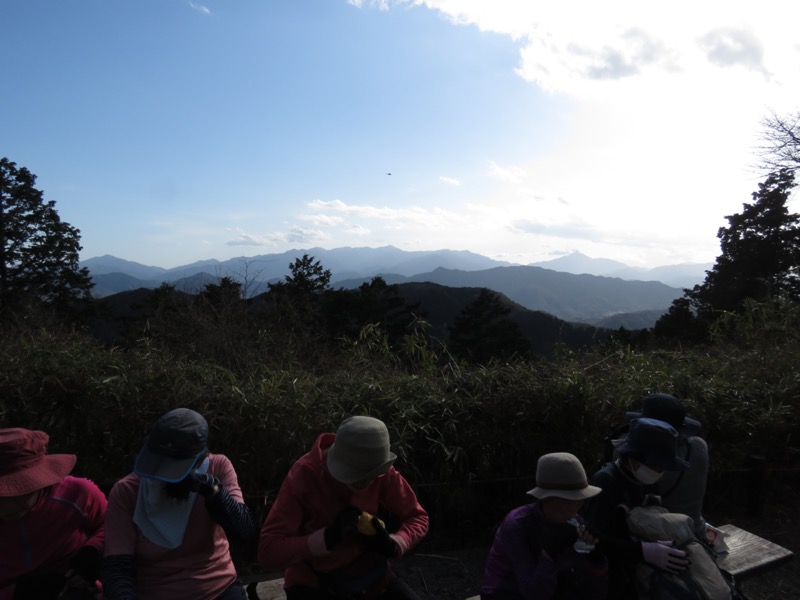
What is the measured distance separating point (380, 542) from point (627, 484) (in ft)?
3.82

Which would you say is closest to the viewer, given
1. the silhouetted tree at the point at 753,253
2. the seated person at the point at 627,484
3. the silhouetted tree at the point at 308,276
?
the seated person at the point at 627,484

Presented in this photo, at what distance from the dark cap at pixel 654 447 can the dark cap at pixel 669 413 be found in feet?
1.25

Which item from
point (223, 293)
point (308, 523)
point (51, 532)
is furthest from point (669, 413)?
point (223, 293)

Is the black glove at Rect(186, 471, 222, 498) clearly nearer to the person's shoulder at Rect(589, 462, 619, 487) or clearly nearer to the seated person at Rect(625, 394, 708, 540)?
the person's shoulder at Rect(589, 462, 619, 487)

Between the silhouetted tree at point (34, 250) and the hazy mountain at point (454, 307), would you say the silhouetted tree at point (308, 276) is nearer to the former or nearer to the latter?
the silhouetted tree at point (34, 250)

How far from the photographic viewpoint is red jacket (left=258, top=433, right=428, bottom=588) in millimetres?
2068

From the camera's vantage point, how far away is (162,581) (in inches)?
82.0

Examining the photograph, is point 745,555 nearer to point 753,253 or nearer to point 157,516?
Answer: point 157,516

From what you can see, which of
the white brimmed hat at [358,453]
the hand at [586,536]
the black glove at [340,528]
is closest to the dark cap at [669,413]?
the hand at [586,536]

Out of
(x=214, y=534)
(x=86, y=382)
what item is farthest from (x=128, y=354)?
(x=214, y=534)

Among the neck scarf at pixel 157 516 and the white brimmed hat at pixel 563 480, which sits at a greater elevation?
the white brimmed hat at pixel 563 480

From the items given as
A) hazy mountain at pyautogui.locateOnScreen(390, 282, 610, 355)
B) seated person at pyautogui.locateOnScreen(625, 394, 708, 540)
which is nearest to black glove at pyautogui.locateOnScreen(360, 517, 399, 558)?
seated person at pyautogui.locateOnScreen(625, 394, 708, 540)

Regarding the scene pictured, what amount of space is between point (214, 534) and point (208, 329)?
6780 millimetres

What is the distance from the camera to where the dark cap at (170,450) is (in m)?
1.99
